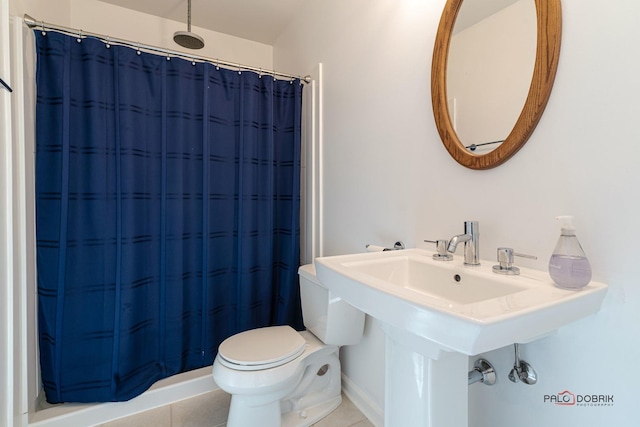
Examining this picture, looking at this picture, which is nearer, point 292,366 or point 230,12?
point 292,366

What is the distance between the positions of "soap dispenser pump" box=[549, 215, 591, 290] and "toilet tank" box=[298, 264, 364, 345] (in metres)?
0.85

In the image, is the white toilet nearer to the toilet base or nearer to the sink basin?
the toilet base

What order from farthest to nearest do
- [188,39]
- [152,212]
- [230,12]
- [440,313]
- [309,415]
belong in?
[230,12]
[188,39]
[152,212]
[309,415]
[440,313]

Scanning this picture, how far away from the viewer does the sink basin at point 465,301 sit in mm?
467

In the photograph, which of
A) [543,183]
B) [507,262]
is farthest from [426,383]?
[543,183]

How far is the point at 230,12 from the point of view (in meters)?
2.05

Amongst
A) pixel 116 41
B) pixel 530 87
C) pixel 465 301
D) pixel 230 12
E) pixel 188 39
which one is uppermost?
pixel 230 12

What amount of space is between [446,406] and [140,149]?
1.74m

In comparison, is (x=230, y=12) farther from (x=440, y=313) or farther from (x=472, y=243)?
(x=440, y=313)

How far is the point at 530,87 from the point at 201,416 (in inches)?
75.0

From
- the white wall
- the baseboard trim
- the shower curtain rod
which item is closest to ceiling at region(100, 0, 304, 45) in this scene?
the shower curtain rod

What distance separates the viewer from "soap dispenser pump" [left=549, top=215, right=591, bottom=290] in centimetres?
60

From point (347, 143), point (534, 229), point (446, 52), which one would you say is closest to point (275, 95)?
point (347, 143)

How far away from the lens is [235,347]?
1278mm
